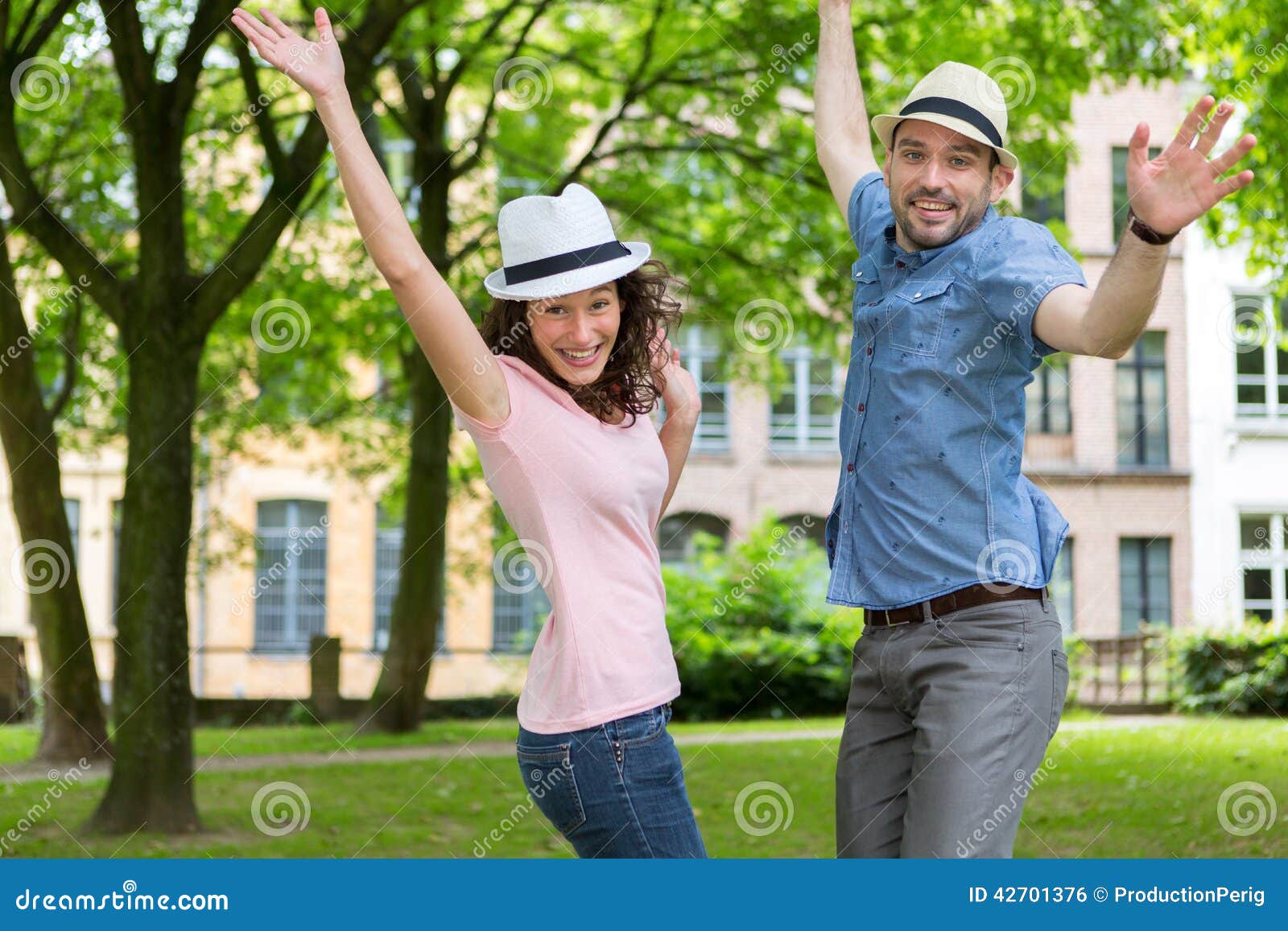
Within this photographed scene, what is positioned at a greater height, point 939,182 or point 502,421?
point 939,182

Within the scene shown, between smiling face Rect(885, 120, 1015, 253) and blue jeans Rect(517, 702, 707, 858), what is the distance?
50.5 inches

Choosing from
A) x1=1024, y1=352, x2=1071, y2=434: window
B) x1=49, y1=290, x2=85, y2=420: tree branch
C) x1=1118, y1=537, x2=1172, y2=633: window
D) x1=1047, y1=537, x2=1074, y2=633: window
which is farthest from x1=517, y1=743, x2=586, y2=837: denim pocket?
x1=1024, y1=352, x2=1071, y2=434: window

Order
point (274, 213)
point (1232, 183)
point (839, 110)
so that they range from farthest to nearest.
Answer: point (274, 213) < point (839, 110) < point (1232, 183)

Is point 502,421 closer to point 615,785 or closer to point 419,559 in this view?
point 615,785

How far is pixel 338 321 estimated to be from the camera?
1645 centimetres

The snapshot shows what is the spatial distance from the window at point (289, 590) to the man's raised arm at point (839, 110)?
23858 mm

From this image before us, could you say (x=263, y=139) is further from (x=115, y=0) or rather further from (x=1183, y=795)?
(x=1183, y=795)

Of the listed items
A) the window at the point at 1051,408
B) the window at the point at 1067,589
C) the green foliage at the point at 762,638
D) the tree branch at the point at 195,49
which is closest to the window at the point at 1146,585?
the window at the point at 1067,589

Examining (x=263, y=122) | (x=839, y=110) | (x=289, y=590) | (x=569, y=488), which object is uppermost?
(x=263, y=122)

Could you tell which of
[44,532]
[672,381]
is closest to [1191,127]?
[672,381]

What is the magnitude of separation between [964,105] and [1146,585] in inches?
1033

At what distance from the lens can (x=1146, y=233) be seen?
8.68ft

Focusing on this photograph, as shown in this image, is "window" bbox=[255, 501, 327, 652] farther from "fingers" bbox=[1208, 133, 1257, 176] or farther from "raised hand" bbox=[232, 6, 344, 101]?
"fingers" bbox=[1208, 133, 1257, 176]

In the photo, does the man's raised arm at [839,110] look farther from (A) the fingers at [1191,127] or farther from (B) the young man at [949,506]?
(A) the fingers at [1191,127]
